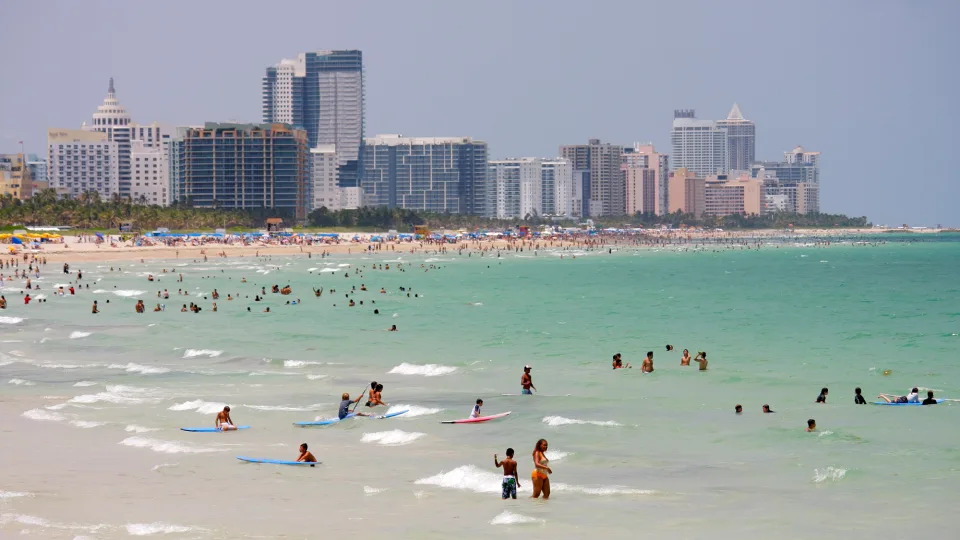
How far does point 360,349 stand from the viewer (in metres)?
48.6

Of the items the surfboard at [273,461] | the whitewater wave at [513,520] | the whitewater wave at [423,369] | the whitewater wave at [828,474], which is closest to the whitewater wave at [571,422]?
the whitewater wave at [828,474]

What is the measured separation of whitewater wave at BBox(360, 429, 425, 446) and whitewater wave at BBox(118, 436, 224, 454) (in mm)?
3649

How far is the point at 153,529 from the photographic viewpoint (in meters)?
20.1

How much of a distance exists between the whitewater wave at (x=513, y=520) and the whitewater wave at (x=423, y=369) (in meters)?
19.6

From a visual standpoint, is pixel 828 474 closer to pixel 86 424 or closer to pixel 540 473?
pixel 540 473

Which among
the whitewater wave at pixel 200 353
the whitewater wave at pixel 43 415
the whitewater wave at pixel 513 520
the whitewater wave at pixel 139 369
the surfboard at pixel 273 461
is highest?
the whitewater wave at pixel 200 353

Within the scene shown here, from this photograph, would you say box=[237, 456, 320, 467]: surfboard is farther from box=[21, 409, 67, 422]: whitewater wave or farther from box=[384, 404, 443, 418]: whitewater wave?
box=[21, 409, 67, 422]: whitewater wave

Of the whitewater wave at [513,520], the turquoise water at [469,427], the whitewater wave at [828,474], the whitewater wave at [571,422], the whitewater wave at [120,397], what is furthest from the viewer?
the whitewater wave at [120,397]

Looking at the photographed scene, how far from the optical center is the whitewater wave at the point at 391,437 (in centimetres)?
2825

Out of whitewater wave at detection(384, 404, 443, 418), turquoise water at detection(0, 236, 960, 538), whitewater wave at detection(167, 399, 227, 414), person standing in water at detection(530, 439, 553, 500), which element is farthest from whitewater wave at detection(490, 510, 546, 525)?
→ whitewater wave at detection(167, 399, 227, 414)

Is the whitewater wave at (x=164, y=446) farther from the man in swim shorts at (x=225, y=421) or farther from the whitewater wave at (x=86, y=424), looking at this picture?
the whitewater wave at (x=86, y=424)

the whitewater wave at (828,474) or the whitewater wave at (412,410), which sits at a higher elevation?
the whitewater wave at (412,410)

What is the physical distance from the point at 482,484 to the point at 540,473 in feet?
5.96

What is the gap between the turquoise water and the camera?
2131 centimetres
